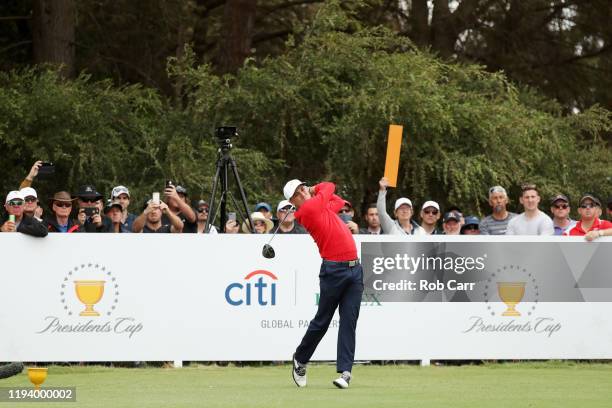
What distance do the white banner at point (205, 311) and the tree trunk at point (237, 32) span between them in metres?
10.4

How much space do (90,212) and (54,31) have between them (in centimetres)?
934

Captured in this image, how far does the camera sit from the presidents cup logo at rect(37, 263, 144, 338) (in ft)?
46.4

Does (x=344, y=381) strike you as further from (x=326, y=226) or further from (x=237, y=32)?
(x=237, y=32)

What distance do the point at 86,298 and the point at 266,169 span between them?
7340mm

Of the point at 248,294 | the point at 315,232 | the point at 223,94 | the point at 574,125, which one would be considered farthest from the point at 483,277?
the point at 574,125

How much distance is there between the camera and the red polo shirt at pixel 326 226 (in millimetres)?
11492

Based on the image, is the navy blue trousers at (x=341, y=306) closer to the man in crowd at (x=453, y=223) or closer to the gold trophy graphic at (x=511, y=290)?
the gold trophy graphic at (x=511, y=290)

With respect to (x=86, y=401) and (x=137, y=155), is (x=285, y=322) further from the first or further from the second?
(x=137, y=155)

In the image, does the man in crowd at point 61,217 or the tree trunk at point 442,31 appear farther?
the tree trunk at point 442,31

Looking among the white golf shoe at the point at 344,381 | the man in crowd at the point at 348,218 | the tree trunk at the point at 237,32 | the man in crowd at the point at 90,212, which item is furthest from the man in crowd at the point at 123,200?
the tree trunk at the point at 237,32

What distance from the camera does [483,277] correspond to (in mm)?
14805

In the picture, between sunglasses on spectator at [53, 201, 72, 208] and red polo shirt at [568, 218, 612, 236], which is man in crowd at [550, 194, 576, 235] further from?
sunglasses on spectator at [53, 201, 72, 208]

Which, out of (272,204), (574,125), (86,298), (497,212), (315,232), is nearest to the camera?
(315,232)

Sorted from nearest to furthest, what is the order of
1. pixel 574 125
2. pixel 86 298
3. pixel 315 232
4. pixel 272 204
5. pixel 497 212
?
pixel 315 232
pixel 86 298
pixel 497 212
pixel 272 204
pixel 574 125
